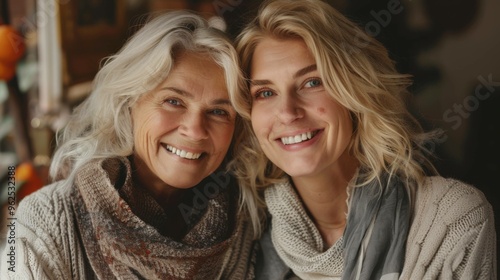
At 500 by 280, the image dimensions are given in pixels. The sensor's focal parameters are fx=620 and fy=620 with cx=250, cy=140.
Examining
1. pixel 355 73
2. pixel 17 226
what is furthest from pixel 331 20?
pixel 17 226

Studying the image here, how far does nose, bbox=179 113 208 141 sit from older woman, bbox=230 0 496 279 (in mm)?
109

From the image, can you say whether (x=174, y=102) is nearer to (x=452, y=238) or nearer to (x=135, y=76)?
(x=135, y=76)

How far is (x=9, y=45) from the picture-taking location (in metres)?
2.47

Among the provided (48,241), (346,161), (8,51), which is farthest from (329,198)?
(8,51)

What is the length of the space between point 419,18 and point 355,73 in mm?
855

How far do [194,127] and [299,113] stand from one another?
0.28 metres

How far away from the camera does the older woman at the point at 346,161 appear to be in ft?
5.12

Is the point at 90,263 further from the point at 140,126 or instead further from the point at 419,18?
the point at 419,18

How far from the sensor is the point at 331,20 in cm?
166

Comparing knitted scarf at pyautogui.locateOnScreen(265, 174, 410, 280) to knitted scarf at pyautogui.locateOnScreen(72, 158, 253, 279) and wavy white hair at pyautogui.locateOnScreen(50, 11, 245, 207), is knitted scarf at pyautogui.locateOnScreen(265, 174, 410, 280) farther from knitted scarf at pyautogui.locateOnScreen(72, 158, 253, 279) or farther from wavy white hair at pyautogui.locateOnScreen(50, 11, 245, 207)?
wavy white hair at pyautogui.locateOnScreen(50, 11, 245, 207)

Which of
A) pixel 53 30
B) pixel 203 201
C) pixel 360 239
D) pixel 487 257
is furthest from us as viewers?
pixel 53 30

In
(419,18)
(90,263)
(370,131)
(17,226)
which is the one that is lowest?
(90,263)

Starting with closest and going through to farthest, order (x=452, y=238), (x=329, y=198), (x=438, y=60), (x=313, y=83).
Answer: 1. (x=452, y=238)
2. (x=313, y=83)
3. (x=329, y=198)
4. (x=438, y=60)

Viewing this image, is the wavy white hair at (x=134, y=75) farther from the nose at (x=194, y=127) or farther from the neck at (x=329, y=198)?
the neck at (x=329, y=198)
